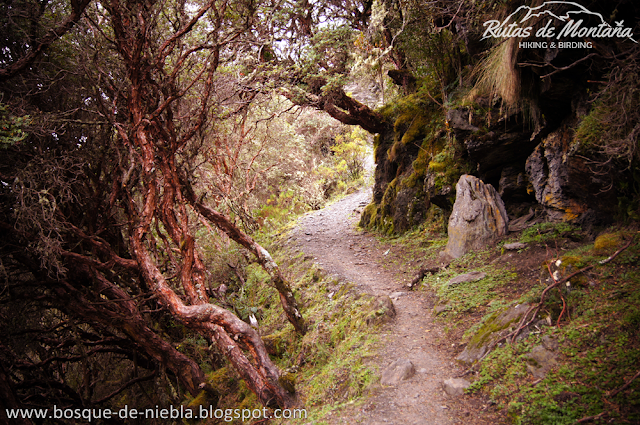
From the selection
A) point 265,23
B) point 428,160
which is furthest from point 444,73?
point 265,23

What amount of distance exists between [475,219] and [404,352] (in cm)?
324

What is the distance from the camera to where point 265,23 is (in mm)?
7770

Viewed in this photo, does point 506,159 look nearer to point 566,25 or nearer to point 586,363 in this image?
point 566,25

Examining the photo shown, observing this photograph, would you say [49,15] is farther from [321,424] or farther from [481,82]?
Answer: [481,82]

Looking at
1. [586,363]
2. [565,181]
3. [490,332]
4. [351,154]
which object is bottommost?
[490,332]

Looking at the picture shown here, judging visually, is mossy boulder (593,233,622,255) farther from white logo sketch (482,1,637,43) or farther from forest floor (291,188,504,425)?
white logo sketch (482,1,637,43)

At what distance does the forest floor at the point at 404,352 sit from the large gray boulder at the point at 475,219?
44.9 inches

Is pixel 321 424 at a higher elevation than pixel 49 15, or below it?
below

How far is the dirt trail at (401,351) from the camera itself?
3762 mm

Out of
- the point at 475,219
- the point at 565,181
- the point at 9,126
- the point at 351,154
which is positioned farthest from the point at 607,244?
the point at 351,154

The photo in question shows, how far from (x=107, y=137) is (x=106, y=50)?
148 centimetres

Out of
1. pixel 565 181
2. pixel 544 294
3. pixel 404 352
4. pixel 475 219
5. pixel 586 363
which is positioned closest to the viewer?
pixel 586 363

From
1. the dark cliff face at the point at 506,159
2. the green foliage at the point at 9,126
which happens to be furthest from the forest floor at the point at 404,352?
the green foliage at the point at 9,126

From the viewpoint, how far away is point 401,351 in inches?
194
